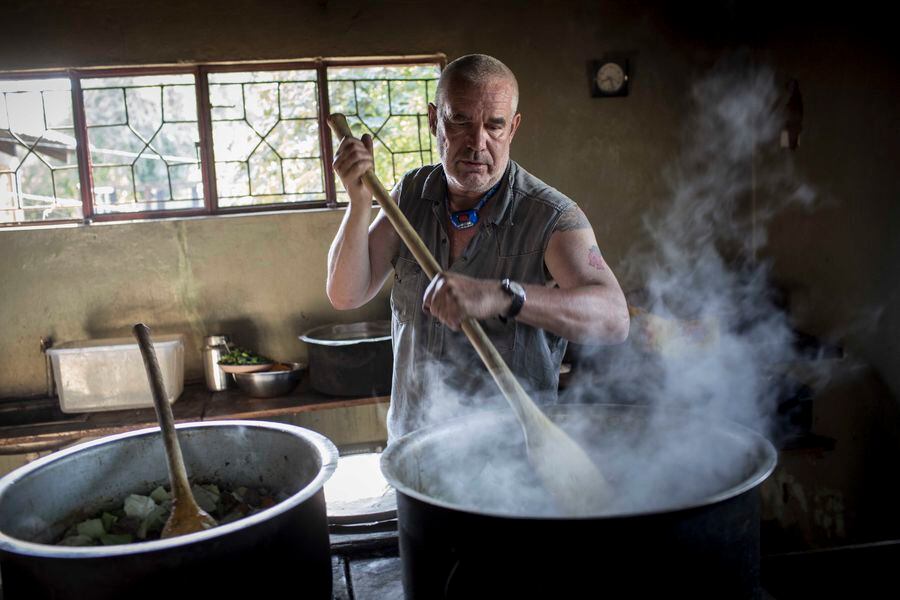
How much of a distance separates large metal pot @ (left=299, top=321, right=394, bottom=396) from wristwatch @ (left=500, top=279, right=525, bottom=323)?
2.58m

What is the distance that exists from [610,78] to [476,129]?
3.37 m

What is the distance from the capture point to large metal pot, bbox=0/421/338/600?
1139 millimetres

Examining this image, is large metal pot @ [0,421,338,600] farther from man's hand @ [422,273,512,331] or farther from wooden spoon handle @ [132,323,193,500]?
man's hand @ [422,273,512,331]

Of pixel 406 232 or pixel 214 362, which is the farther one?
pixel 214 362

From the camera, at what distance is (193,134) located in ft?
15.8

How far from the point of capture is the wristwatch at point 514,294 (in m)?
1.82

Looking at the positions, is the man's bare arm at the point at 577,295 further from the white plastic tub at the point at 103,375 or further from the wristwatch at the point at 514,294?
the white plastic tub at the point at 103,375

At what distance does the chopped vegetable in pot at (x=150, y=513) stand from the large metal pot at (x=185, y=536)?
0.12 ft

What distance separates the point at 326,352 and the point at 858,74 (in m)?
3.75

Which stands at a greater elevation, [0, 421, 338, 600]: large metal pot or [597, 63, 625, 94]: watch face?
[597, 63, 625, 94]: watch face

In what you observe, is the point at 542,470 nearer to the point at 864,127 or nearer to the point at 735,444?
A: the point at 735,444

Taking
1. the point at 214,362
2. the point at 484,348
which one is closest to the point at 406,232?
the point at 484,348

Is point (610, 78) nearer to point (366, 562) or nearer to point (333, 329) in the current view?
point (333, 329)

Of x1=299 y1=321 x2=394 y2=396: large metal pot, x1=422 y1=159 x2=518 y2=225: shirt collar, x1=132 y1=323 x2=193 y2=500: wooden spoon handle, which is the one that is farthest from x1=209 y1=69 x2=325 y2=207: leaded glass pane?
x1=132 y1=323 x2=193 y2=500: wooden spoon handle
